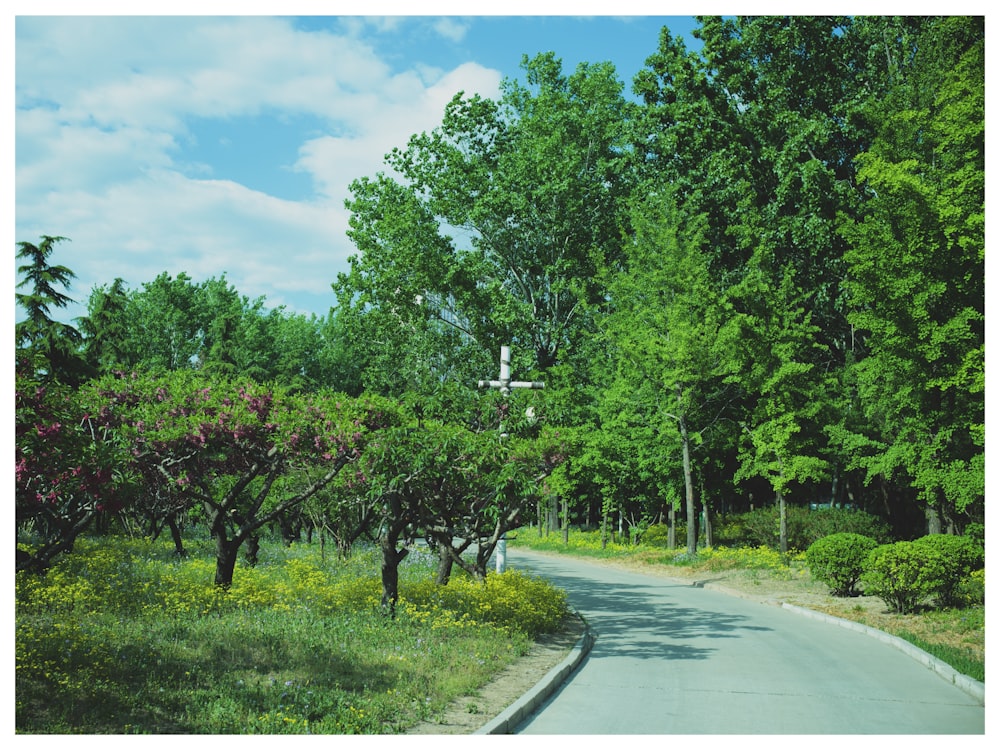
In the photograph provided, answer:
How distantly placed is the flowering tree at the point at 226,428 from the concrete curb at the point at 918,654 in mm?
8334

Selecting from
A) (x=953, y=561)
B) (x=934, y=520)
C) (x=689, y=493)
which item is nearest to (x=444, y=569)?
(x=953, y=561)

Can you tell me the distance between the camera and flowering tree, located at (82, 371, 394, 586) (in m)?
12.8

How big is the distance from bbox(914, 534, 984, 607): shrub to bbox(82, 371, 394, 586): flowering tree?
10693mm

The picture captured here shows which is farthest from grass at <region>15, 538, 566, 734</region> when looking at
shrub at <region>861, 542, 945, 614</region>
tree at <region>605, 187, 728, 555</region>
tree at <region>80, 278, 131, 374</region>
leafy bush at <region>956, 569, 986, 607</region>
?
tree at <region>80, 278, 131, 374</region>

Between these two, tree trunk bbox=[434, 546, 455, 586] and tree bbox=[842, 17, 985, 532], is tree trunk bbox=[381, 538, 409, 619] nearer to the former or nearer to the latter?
tree trunk bbox=[434, 546, 455, 586]

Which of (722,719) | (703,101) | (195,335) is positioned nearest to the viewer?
(722,719)

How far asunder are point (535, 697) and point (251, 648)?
142 inches

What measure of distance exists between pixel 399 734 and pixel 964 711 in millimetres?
6082

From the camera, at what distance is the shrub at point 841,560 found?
18938 millimetres

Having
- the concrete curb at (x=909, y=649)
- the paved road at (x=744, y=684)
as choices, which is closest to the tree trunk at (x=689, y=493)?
the concrete curb at (x=909, y=649)

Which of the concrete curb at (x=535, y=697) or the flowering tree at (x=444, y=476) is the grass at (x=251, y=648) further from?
the flowering tree at (x=444, y=476)
